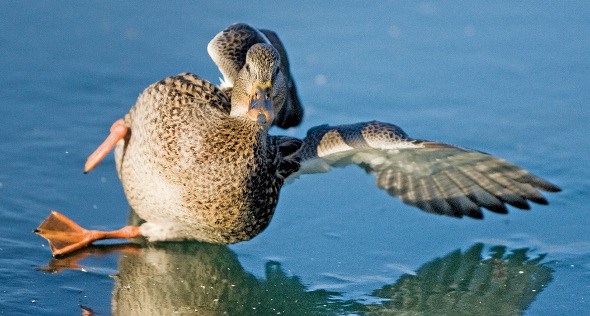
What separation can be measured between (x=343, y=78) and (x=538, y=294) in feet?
11.8

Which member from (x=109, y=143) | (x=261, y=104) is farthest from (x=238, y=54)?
(x=261, y=104)

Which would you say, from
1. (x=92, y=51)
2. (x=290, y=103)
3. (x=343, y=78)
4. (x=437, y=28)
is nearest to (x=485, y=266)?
(x=290, y=103)

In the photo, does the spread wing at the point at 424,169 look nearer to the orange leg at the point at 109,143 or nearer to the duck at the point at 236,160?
the duck at the point at 236,160

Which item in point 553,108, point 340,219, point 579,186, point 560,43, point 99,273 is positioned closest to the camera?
point 99,273

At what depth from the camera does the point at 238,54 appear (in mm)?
5789

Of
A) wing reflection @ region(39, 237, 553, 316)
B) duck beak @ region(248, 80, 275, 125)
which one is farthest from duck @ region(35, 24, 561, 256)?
wing reflection @ region(39, 237, 553, 316)

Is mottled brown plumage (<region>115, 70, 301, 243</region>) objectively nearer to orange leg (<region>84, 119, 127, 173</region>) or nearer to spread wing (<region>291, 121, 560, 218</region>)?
orange leg (<region>84, 119, 127, 173</region>)

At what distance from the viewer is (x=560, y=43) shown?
848cm

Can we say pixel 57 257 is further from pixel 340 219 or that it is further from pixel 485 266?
pixel 485 266

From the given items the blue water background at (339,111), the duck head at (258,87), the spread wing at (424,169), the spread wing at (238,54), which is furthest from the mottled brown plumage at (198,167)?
the spread wing at (238,54)

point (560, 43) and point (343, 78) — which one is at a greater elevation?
point (560, 43)

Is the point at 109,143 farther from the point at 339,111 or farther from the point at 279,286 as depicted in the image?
the point at 339,111

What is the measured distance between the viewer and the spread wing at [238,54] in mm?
5742

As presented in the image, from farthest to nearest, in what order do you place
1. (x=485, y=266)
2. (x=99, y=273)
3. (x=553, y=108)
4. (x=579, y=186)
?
(x=553, y=108) → (x=579, y=186) → (x=485, y=266) → (x=99, y=273)
